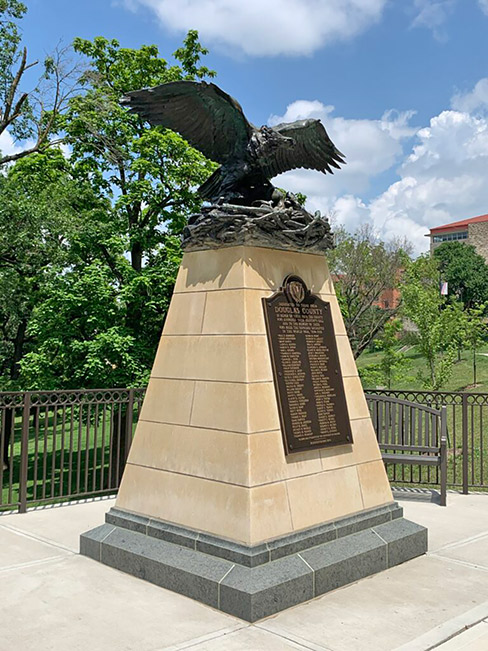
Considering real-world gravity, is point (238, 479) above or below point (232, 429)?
below

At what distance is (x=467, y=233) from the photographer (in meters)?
81.5

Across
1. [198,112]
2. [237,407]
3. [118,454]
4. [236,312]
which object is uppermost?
[198,112]

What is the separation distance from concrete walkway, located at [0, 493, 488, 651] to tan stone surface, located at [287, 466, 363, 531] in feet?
2.11

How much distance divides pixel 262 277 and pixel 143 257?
8799 millimetres

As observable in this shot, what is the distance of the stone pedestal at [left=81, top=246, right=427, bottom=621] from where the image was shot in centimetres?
503

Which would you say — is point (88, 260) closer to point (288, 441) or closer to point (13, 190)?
point (13, 190)

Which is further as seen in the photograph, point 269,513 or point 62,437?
point 62,437

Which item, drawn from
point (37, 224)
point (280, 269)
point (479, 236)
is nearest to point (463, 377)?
point (37, 224)

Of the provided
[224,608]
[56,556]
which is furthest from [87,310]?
[224,608]

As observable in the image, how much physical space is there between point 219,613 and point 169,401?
2066mm

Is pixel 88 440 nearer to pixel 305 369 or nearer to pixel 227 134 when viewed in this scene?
pixel 305 369

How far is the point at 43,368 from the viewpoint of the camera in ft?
36.9

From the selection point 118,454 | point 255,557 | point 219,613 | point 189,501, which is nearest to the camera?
point 219,613

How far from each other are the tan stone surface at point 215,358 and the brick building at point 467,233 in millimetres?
72178
